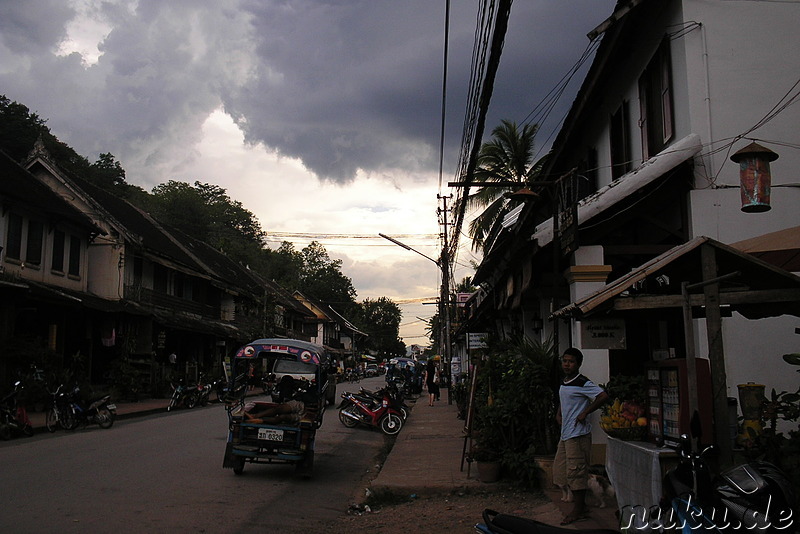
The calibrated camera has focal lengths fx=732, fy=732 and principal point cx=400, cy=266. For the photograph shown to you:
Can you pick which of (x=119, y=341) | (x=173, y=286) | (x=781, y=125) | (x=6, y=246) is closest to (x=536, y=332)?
(x=781, y=125)

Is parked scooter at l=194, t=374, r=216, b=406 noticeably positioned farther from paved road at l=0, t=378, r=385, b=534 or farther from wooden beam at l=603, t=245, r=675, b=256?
wooden beam at l=603, t=245, r=675, b=256

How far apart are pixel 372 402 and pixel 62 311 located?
13.1 meters

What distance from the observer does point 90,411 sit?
18.1 metres

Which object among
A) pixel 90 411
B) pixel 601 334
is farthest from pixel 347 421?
pixel 601 334

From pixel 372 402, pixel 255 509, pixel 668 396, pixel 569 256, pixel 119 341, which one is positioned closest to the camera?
pixel 668 396

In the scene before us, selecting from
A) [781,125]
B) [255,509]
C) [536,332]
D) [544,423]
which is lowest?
[255,509]

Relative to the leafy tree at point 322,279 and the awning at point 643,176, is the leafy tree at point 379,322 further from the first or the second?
the awning at point 643,176

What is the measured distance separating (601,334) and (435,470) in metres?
5.22

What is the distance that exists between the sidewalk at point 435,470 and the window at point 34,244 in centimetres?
622

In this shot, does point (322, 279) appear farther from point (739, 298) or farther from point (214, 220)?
point (739, 298)

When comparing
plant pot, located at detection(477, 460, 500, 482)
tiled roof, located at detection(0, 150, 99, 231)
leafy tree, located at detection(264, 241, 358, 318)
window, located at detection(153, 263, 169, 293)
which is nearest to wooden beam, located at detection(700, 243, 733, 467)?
plant pot, located at detection(477, 460, 500, 482)

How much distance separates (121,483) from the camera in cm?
998

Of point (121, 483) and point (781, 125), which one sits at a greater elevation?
point (781, 125)

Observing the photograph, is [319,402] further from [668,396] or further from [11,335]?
[11,335]
